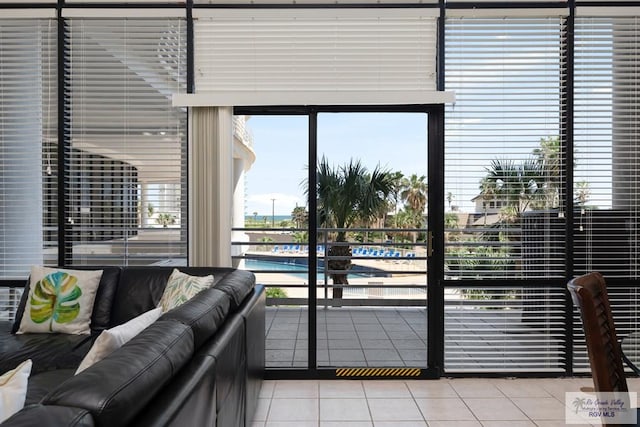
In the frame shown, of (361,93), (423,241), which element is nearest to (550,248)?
(423,241)

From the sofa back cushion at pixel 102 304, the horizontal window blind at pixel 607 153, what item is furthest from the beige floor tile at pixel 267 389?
the horizontal window blind at pixel 607 153

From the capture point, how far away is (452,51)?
306 cm

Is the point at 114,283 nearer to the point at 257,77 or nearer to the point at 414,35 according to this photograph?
the point at 257,77

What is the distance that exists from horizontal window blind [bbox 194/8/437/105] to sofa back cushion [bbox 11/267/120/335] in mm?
1575

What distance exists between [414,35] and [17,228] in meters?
3.54

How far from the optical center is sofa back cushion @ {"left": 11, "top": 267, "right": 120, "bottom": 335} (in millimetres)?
2623

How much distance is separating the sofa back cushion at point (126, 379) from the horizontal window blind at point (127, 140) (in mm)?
1965

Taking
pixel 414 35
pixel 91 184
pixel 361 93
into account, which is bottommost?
pixel 91 184

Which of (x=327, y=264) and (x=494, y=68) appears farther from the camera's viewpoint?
(x=327, y=264)

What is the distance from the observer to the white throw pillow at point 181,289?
2355mm

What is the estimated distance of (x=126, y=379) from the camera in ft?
3.15

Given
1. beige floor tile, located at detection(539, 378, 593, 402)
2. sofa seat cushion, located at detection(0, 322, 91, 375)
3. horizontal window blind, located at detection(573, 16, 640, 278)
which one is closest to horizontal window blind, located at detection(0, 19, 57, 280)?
sofa seat cushion, located at detection(0, 322, 91, 375)

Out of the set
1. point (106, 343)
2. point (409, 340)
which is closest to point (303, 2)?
point (106, 343)

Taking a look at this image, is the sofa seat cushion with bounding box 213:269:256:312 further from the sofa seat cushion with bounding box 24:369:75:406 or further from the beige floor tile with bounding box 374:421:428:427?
the beige floor tile with bounding box 374:421:428:427
